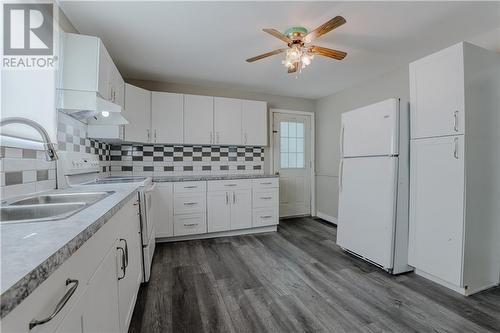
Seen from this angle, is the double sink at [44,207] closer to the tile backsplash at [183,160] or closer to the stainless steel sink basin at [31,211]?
the stainless steel sink basin at [31,211]

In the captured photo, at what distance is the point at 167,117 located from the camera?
312 cm

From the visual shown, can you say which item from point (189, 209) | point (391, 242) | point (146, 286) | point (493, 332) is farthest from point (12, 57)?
point (493, 332)

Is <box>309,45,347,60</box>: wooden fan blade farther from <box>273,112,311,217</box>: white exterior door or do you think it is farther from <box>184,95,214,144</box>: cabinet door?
<box>273,112,311,217</box>: white exterior door

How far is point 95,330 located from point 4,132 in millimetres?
1140

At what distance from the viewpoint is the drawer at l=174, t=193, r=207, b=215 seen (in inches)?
115

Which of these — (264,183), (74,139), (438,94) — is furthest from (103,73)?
(438,94)

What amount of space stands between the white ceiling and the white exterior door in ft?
4.15

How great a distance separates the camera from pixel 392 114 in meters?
2.10

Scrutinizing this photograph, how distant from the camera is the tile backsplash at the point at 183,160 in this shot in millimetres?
3146

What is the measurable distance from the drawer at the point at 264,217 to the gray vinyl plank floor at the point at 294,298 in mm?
719

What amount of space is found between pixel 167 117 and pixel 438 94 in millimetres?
3033

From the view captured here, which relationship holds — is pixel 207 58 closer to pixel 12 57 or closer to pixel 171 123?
pixel 171 123

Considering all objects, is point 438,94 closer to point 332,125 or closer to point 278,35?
point 278,35

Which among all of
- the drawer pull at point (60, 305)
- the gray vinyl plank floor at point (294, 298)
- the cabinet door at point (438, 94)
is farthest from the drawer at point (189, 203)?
the cabinet door at point (438, 94)
